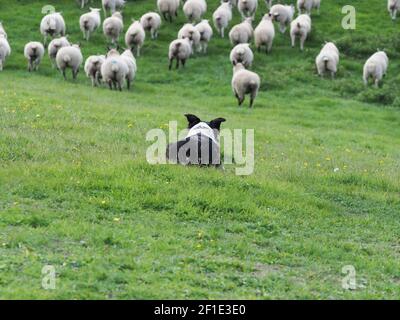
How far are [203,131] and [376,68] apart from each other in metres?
14.7

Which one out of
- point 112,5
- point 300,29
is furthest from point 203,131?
point 112,5

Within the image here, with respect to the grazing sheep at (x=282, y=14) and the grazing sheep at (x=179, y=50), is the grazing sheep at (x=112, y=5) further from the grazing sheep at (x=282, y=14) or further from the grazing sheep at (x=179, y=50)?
the grazing sheep at (x=282, y=14)

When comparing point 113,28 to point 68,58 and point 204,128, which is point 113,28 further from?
point 204,128

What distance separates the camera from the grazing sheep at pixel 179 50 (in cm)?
2798

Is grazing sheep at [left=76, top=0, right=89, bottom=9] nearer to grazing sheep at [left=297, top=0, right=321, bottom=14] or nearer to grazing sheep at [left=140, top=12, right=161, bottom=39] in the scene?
grazing sheep at [left=140, top=12, right=161, bottom=39]

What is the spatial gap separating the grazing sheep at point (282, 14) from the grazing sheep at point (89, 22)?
7216 millimetres

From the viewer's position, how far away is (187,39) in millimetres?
29062

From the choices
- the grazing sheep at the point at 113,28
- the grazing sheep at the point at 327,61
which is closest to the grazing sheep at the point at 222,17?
the grazing sheep at the point at 113,28

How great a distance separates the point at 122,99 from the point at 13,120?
707 centimetres

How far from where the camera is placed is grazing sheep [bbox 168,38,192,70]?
27984mm

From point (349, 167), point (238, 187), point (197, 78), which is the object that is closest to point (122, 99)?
point (197, 78)

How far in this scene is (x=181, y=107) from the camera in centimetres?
2280

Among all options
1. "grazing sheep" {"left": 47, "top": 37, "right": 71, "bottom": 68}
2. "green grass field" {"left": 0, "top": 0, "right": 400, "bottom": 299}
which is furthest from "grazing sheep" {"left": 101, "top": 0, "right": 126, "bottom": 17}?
"green grass field" {"left": 0, "top": 0, "right": 400, "bottom": 299}
